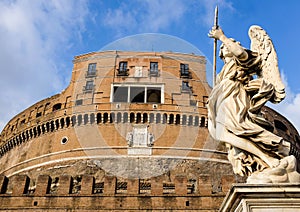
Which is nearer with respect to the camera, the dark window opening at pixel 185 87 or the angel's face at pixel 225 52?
the angel's face at pixel 225 52

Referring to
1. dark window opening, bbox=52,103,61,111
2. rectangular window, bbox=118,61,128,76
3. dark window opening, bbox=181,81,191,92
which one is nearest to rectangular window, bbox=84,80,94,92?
rectangular window, bbox=118,61,128,76

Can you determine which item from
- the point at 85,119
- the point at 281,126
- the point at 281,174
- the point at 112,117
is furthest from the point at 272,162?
the point at 281,126

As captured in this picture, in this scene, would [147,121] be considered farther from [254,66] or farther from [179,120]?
[254,66]

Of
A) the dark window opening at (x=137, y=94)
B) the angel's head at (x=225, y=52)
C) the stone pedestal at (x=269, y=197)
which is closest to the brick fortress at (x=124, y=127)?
the dark window opening at (x=137, y=94)

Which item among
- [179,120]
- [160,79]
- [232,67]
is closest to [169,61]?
[160,79]

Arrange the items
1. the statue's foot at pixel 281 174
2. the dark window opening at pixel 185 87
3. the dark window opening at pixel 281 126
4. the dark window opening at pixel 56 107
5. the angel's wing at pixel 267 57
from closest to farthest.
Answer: the statue's foot at pixel 281 174 → the angel's wing at pixel 267 57 → the dark window opening at pixel 185 87 → the dark window opening at pixel 56 107 → the dark window opening at pixel 281 126

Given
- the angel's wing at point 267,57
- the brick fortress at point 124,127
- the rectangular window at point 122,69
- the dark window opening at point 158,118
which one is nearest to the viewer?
A: the angel's wing at point 267,57

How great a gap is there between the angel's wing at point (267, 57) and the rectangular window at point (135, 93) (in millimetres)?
20524

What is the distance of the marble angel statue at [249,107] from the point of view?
102 inches

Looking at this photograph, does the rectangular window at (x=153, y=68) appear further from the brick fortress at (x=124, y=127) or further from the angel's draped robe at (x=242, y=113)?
the angel's draped robe at (x=242, y=113)

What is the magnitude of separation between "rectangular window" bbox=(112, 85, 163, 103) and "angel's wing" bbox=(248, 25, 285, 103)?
20.5 m

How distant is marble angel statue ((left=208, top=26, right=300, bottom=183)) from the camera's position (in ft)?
8.46

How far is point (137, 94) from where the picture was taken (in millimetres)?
23969

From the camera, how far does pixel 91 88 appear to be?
24.3 metres
